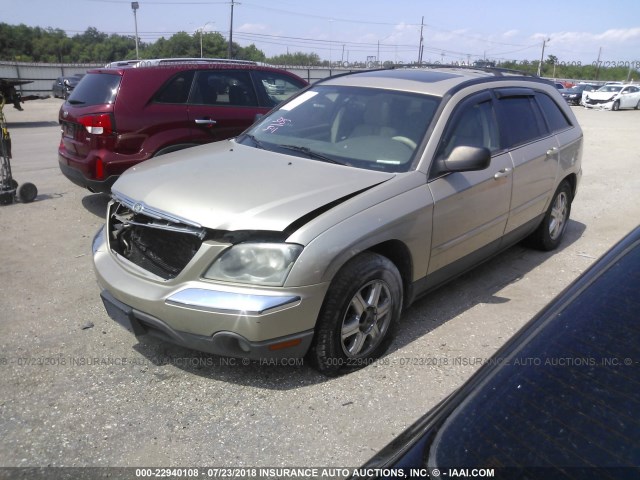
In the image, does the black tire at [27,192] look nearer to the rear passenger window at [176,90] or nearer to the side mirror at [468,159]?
the rear passenger window at [176,90]

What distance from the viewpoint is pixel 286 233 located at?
2.94m

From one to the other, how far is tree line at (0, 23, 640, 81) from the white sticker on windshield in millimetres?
70772

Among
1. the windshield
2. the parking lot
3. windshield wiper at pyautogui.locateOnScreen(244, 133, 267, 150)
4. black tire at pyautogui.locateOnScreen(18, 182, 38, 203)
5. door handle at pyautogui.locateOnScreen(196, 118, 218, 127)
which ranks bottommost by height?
the parking lot

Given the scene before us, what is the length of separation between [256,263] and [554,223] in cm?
391

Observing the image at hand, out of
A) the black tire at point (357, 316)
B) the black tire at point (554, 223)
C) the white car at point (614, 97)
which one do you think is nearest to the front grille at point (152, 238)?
the black tire at point (357, 316)

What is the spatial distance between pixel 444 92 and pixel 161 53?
80.2 meters

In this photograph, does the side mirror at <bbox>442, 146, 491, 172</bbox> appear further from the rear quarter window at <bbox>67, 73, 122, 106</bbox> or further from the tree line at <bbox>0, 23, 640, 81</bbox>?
the tree line at <bbox>0, 23, 640, 81</bbox>

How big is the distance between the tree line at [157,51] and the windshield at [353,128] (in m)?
71.1

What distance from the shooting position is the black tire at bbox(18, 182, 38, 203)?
7027 mm

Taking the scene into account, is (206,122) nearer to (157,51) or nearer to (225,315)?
(225,315)

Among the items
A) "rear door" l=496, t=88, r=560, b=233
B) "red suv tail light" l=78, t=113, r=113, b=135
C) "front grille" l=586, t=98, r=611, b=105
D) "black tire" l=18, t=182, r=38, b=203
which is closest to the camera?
"rear door" l=496, t=88, r=560, b=233

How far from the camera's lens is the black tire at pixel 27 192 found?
7.03 m

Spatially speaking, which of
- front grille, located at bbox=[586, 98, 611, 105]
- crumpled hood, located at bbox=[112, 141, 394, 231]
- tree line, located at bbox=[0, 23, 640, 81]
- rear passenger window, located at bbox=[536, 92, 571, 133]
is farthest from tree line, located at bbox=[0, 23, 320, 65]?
crumpled hood, located at bbox=[112, 141, 394, 231]

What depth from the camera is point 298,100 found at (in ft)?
15.5
